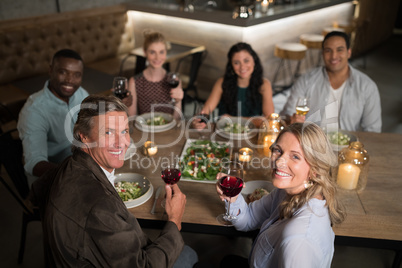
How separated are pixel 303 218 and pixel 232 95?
1.79 m

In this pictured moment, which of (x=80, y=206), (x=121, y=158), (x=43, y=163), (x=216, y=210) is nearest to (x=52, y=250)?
(x=80, y=206)

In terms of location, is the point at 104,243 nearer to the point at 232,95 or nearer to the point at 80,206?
the point at 80,206

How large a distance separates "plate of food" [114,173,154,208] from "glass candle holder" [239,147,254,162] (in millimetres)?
521

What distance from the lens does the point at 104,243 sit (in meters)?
1.17

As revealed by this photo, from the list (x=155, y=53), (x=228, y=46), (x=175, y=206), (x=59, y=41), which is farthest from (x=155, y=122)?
(x=59, y=41)

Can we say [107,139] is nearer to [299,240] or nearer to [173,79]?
[299,240]

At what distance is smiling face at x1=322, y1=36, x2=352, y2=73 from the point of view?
265 cm

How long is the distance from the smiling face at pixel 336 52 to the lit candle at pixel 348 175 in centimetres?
120

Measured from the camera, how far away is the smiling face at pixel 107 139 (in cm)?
138

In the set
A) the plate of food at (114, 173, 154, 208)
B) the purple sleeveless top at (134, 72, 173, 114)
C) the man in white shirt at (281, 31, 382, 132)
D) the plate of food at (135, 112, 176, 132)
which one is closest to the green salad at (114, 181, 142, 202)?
the plate of food at (114, 173, 154, 208)

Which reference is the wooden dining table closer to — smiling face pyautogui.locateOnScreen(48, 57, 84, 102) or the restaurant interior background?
smiling face pyautogui.locateOnScreen(48, 57, 84, 102)

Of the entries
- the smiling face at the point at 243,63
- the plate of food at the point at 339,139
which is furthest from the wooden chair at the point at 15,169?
the plate of food at the point at 339,139

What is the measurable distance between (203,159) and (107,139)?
2.27 feet

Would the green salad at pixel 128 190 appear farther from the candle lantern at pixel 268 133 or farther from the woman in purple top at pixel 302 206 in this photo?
the candle lantern at pixel 268 133
